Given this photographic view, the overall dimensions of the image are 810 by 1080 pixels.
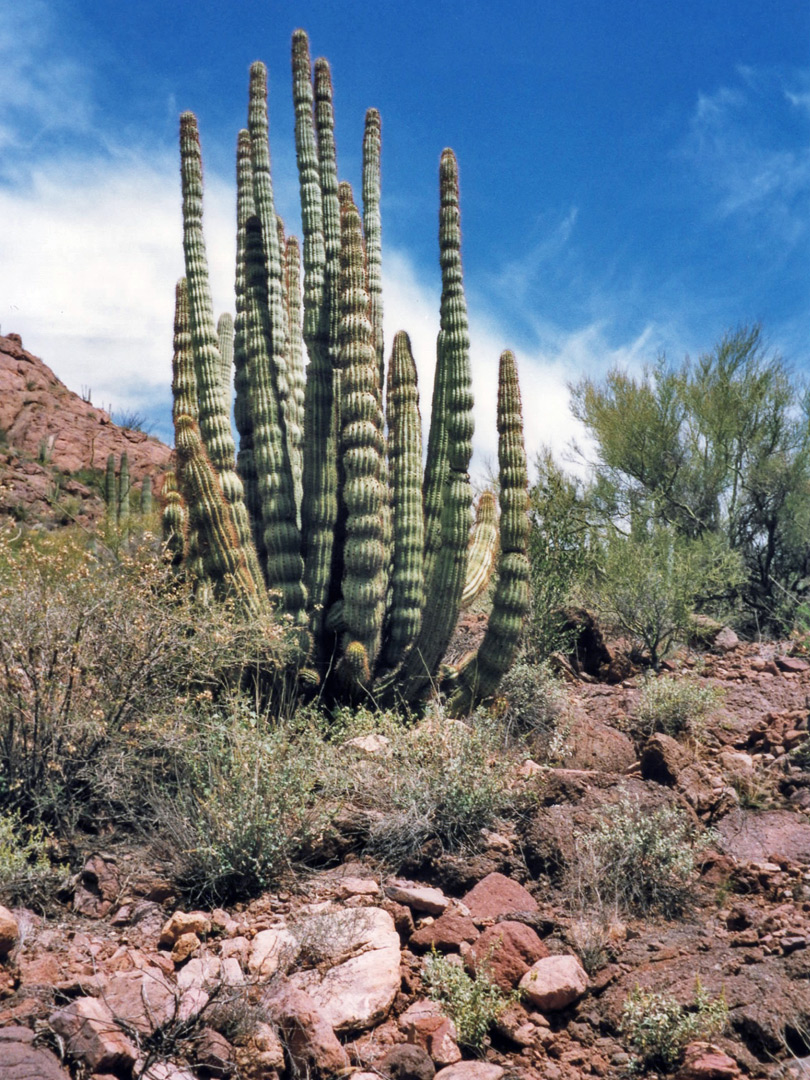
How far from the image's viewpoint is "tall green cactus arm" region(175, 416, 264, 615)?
7.57 meters

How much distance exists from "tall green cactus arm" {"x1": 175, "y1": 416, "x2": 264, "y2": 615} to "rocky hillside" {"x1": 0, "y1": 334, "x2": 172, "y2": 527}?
1127 centimetres

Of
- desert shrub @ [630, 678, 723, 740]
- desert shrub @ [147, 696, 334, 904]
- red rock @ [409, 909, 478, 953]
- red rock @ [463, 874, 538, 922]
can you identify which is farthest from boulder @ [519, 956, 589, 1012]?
desert shrub @ [630, 678, 723, 740]

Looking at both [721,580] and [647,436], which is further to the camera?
[647,436]

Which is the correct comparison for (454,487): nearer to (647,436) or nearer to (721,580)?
(721,580)

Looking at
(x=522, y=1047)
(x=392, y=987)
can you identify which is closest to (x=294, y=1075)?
(x=392, y=987)

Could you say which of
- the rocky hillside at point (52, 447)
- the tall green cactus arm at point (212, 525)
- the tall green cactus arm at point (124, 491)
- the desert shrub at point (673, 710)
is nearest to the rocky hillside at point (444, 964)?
the desert shrub at point (673, 710)

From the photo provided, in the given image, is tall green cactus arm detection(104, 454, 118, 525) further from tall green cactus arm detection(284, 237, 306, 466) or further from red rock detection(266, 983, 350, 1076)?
red rock detection(266, 983, 350, 1076)

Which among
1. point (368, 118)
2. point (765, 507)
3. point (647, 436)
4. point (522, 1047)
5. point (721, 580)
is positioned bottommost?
point (522, 1047)

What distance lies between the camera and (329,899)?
4805mm

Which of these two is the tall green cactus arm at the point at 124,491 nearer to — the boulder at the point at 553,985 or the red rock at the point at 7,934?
the red rock at the point at 7,934

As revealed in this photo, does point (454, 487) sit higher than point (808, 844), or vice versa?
point (454, 487)

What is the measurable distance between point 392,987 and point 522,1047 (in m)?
0.58

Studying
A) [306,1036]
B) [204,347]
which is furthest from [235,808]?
[204,347]

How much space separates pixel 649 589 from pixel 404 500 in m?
3.52
